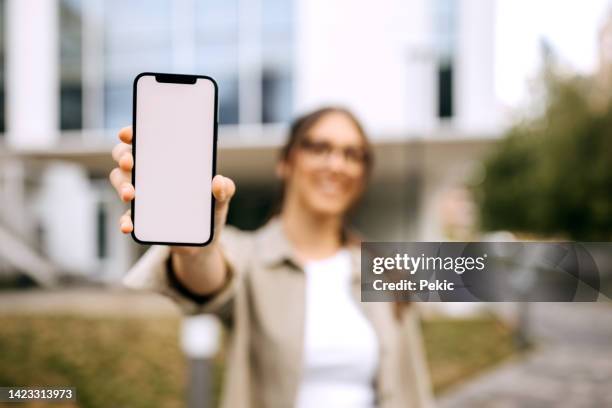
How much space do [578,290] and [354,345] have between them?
0.45 m

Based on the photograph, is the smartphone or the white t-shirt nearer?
the smartphone

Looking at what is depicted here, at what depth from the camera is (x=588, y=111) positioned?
7.44 metres

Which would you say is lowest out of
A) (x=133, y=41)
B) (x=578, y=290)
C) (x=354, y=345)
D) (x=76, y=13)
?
(x=354, y=345)

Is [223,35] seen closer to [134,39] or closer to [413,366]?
[134,39]

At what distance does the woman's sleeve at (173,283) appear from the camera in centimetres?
78

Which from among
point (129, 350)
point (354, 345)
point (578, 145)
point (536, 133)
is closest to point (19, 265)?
point (129, 350)

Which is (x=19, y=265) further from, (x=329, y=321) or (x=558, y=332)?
(x=329, y=321)

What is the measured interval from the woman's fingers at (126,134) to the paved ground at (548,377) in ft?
9.91

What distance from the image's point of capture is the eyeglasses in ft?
3.52

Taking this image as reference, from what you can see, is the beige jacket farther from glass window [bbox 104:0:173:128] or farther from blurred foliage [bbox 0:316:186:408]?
glass window [bbox 104:0:173:128]

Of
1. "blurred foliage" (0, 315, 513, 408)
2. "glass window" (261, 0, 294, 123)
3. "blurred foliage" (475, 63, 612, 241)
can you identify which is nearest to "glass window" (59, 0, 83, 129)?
"glass window" (261, 0, 294, 123)

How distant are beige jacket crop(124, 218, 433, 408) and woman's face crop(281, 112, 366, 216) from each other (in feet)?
0.43

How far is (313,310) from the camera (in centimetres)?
107

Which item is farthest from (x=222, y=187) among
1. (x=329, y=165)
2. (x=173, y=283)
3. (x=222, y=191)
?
(x=329, y=165)
